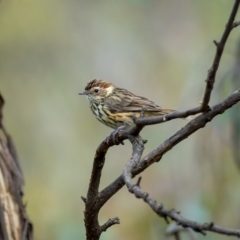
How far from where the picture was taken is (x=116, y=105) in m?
3.25

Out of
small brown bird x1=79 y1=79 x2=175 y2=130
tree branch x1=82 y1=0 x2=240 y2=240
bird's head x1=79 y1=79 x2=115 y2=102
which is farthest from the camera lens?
bird's head x1=79 y1=79 x2=115 y2=102

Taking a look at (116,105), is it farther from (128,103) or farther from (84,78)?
(84,78)

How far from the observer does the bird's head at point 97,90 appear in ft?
11.4

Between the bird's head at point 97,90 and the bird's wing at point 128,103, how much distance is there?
0.11 m

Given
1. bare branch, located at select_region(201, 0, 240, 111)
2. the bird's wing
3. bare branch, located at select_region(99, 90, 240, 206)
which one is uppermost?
the bird's wing

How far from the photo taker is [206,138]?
367 cm

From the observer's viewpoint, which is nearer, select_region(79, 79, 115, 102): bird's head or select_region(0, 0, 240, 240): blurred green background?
select_region(79, 79, 115, 102): bird's head

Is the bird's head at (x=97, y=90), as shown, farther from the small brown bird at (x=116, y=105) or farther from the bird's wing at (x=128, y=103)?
the bird's wing at (x=128, y=103)

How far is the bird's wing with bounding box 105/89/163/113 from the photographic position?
10.1 feet

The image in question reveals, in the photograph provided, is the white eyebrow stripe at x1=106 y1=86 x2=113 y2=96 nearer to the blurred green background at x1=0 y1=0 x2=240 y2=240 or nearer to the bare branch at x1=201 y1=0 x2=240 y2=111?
the blurred green background at x1=0 y1=0 x2=240 y2=240

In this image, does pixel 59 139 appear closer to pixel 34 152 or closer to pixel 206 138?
pixel 34 152

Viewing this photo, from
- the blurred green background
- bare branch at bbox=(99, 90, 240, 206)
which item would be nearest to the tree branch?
bare branch at bbox=(99, 90, 240, 206)

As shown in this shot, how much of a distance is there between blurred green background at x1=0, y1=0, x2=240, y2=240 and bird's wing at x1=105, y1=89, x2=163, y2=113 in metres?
1.47

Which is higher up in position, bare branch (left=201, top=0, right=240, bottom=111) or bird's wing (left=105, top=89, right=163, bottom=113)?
bird's wing (left=105, top=89, right=163, bottom=113)
